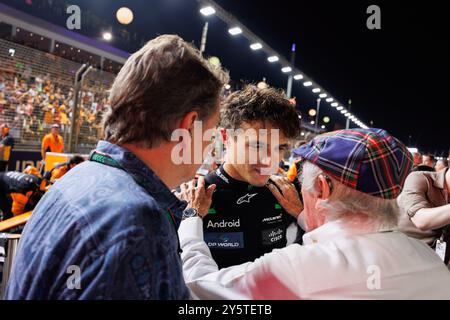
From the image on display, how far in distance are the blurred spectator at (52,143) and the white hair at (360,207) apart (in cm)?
945

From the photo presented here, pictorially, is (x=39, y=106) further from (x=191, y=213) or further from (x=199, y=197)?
(x=191, y=213)

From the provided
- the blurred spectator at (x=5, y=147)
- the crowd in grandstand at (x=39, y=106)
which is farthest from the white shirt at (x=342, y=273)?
the blurred spectator at (x=5, y=147)

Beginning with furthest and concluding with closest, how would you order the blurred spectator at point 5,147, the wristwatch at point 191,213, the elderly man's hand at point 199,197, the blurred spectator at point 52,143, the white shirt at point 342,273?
the blurred spectator at point 52,143
the blurred spectator at point 5,147
the elderly man's hand at point 199,197
the wristwatch at point 191,213
the white shirt at point 342,273

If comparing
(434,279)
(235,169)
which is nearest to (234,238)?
(235,169)

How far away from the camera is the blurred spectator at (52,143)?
929cm

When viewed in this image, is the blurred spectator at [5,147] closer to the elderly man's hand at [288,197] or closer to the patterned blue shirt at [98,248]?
the elderly man's hand at [288,197]

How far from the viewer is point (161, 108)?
992mm

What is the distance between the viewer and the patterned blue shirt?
717 millimetres

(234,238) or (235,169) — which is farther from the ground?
(235,169)

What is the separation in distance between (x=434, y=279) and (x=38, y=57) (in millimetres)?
11370

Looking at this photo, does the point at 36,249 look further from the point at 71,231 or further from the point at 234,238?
the point at 234,238

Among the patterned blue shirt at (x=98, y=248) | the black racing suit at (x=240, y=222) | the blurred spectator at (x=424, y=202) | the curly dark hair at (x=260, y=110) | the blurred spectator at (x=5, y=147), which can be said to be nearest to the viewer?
the patterned blue shirt at (x=98, y=248)

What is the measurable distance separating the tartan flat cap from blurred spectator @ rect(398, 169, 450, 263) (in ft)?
4.55

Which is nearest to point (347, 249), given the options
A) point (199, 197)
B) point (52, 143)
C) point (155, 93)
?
point (155, 93)
